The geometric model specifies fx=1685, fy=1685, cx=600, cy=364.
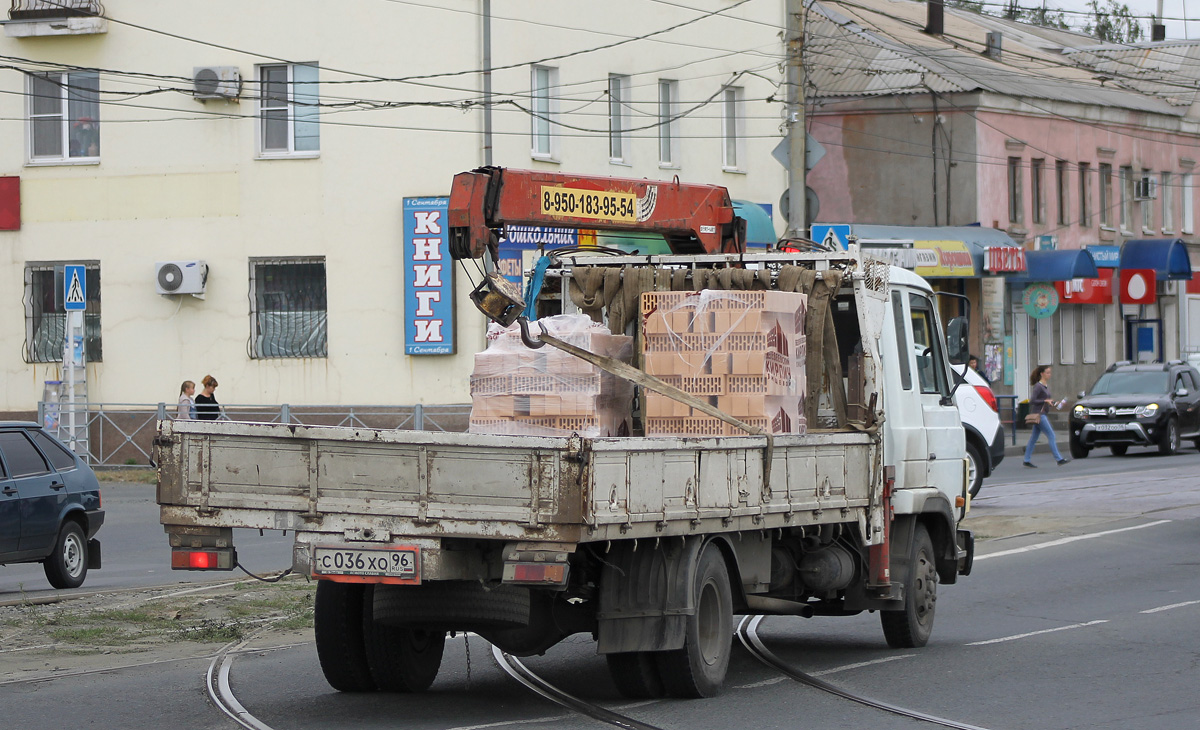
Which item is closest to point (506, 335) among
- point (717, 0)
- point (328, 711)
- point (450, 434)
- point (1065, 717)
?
point (450, 434)

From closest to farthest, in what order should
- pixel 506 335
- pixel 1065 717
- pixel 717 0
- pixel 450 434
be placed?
1. pixel 450 434
2. pixel 1065 717
3. pixel 506 335
4. pixel 717 0

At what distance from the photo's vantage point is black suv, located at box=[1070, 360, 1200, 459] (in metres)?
30.8

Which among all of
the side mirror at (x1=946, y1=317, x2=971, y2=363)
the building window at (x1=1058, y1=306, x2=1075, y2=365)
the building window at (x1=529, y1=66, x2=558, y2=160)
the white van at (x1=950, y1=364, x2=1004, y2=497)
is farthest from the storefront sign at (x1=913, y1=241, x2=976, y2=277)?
the side mirror at (x1=946, y1=317, x2=971, y2=363)

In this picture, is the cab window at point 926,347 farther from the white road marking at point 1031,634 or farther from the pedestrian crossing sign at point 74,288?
the pedestrian crossing sign at point 74,288

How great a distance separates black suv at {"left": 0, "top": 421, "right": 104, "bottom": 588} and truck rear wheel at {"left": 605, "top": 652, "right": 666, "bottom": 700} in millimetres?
7355

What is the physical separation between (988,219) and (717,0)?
1185 centimetres

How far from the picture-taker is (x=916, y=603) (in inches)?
435

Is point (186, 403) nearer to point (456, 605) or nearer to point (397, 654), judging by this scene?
point (397, 654)

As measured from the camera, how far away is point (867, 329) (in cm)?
1019

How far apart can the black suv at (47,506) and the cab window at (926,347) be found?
7.83 meters

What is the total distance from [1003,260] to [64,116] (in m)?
21.7

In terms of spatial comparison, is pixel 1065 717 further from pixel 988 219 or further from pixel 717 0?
pixel 988 219

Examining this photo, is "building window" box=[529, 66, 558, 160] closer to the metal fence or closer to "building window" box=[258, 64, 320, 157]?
"building window" box=[258, 64, 320, 157]

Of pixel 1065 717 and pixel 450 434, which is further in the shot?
pixel 1065 717
